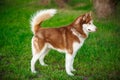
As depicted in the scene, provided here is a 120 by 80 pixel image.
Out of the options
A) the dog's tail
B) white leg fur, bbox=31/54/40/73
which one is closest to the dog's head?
the dog's tail

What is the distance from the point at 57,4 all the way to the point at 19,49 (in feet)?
1.03

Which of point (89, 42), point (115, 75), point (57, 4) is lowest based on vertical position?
point (115, 75)

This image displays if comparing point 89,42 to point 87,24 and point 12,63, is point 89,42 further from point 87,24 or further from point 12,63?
point 12,63

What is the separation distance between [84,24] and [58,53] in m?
0.27

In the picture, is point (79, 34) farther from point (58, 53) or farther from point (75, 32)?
point (58, 53)

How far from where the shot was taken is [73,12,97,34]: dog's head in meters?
2.59

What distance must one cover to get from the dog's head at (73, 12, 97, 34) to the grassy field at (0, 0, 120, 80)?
94mm

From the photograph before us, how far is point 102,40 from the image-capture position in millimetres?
2779

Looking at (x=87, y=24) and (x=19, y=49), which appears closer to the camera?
(x=87, y=24)

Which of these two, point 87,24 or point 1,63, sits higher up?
point 87,24

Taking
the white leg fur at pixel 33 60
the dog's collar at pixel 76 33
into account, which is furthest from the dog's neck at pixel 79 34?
the white leg fur at pixel 33 60

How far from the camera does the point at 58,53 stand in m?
2.80

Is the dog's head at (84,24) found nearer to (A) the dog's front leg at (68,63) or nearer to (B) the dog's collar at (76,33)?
(B) the dog's collar at (76,33)

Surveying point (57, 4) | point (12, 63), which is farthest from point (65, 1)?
point (12, 63)
